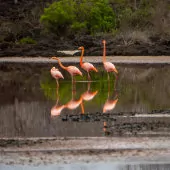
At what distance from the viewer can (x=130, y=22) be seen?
41688mm

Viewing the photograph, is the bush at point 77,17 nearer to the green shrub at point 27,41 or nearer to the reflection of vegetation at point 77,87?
the green shrub at point 27,41

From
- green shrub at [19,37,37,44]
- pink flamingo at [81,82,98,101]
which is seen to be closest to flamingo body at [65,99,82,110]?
pink flamingo at [81,82,98,101]

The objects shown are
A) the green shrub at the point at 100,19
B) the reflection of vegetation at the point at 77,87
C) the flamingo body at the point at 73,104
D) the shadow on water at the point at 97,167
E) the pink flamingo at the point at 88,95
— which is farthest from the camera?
the green shrub at the point at 100,19

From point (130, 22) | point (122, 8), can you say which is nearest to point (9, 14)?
point (122, 8)

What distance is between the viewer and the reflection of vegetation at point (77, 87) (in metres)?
19.8

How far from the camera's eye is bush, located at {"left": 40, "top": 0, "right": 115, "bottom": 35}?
4034cm

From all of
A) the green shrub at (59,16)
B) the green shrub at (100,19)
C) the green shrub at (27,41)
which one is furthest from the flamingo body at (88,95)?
the green shrub at (100,19)

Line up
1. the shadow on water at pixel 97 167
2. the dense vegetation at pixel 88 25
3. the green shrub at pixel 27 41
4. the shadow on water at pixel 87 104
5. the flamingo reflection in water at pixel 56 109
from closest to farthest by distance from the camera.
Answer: the shadow on water at pixel 97 167, the shadow on water at pixel 87 104, the flamingo reflection in water at pixel 56 109, the dense vegetation at pixel 88 25, the green shrub at pixel 27 41

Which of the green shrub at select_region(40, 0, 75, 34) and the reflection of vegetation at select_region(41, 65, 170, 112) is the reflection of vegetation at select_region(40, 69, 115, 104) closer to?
the reflection of vegetation at select_region(41, 65, 170, 112)

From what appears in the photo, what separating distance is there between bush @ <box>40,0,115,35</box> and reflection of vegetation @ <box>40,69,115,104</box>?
521 inches

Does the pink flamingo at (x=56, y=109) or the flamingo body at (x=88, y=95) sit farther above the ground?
the pink flamingo at (x=56, y=109)

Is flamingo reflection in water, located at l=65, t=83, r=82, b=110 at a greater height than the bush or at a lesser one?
lesser

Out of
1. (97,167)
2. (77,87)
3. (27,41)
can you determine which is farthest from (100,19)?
(97,167)

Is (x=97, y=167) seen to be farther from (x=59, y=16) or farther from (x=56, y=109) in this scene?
(x=59, y=16)
